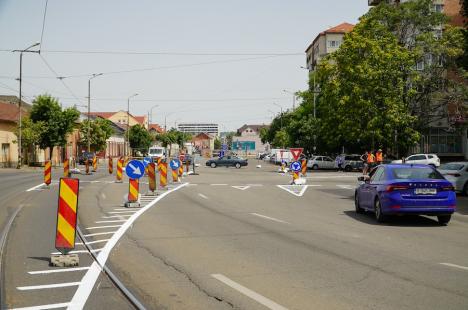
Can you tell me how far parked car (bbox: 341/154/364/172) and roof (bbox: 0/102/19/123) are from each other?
106 ft

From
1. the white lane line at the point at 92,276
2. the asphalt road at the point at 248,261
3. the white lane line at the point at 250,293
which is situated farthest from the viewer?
the asphalt road at the point at 248,261

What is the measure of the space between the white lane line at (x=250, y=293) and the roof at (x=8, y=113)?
2034 inches

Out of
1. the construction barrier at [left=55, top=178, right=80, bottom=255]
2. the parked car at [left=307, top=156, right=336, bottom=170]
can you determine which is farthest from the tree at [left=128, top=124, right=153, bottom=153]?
the construction barrier at [left=55, top=178, right=80, bottom=255]

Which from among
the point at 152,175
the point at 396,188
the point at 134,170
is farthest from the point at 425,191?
the point at 152,175

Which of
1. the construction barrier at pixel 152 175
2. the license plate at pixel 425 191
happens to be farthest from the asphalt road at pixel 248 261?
the construction barrier at pixel 152 175

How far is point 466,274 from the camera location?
749 centimetres

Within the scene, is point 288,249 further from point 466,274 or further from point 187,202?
point 187,202

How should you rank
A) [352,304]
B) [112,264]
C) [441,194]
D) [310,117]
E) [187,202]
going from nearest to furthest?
[352,304], [112,264], [441,194], [187,202], [310,117]

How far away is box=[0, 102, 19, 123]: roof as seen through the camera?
184ft

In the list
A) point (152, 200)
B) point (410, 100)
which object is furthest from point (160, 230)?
point (410, 100)

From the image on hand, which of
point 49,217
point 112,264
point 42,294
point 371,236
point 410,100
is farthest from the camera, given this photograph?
point 410,100

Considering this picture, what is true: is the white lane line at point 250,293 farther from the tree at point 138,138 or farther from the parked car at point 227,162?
the tree at point 138,138

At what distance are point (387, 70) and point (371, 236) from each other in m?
40.0

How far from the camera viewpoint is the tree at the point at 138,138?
113188 millimetres
